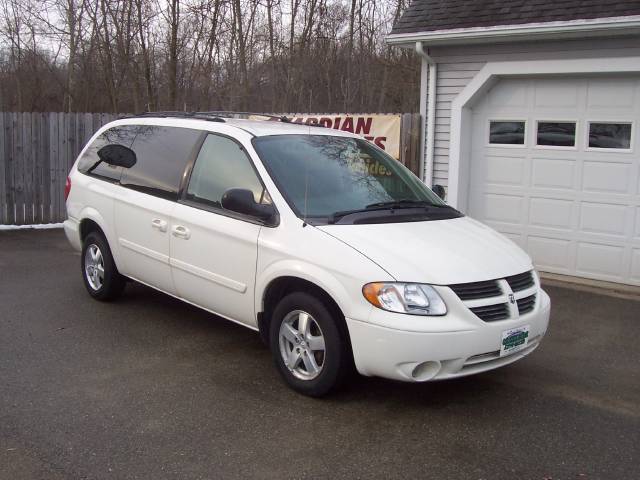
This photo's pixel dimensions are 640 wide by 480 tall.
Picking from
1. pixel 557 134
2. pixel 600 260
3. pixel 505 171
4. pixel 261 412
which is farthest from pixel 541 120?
pixel 261 412

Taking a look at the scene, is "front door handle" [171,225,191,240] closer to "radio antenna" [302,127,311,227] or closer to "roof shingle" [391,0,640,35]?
"radio antenna" [302,127,311,227]

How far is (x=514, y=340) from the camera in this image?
14.1ft

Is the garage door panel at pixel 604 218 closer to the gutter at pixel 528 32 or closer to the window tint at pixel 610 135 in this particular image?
the window tint at pixel 610 135

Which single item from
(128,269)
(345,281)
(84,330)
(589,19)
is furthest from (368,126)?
(345,281)

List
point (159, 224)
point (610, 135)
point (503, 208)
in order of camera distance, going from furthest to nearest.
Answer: point (503, 208)
point (610, 135)
point (159, 224)

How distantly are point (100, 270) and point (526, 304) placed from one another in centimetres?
417

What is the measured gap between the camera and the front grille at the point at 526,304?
14.6 feet

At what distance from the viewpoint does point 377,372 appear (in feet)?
13.5

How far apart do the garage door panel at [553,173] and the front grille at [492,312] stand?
15.3 ft

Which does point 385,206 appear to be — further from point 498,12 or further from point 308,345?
point 498,12

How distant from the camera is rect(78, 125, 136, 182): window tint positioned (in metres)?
6.46

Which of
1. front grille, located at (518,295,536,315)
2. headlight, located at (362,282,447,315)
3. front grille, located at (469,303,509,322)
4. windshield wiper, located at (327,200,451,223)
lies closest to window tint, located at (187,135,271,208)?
windshield wiper, located at (327,200,451,223)

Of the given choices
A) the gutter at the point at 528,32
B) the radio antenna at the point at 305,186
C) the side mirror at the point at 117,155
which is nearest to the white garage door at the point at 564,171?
the gutter at the point at 528,32

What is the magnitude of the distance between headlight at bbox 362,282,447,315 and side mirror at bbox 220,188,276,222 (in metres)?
1.06
